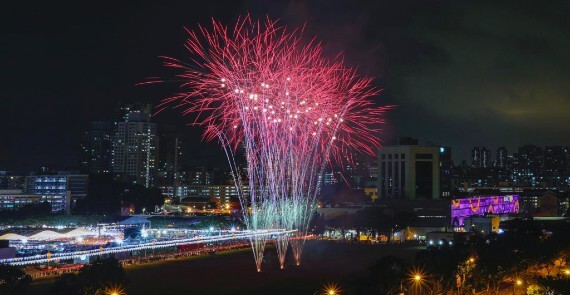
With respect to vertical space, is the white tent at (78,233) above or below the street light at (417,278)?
below

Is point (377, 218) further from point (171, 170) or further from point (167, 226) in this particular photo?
point (171, 170)

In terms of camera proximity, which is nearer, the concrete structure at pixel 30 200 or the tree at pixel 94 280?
the tree at pixel 94 280

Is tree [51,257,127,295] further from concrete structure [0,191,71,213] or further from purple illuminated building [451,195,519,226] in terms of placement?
concrete structure [0,191,71,213]

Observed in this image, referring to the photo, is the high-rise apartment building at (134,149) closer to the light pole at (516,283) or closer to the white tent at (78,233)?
the white tent at (78,233)

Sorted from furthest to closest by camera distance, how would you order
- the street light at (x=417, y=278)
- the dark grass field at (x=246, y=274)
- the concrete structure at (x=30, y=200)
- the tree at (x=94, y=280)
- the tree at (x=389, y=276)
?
the concrete structure at (x=30, y=200) → the dark grass field at (x=246, y=274) → the street light at (x=417, y=278) → the tree at (x=389, y=276) → the tree at (x=94, y=280)

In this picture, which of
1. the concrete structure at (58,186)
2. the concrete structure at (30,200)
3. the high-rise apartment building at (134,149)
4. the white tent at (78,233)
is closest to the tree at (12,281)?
the white tent at (78,233)

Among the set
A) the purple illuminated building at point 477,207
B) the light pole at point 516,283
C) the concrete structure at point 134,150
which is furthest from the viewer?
the concrete structure at point 134,150

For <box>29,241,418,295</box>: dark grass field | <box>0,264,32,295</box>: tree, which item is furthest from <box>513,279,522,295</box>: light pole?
<box>0,264,32,295</box>: tree

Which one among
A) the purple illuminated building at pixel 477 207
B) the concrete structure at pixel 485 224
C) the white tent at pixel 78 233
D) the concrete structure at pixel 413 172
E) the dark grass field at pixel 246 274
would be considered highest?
the concrete structure at pixel 413 172
